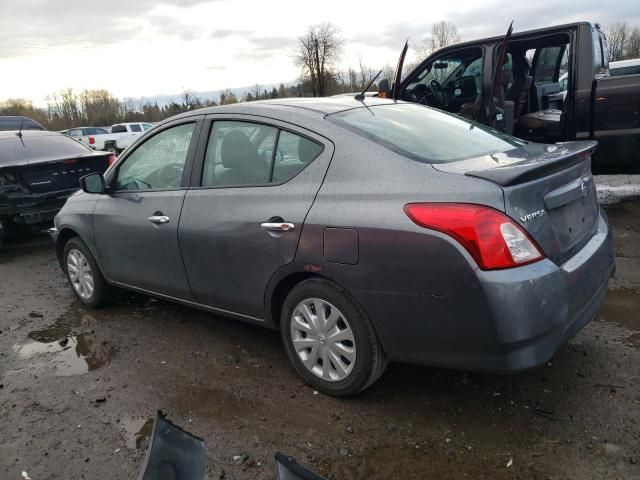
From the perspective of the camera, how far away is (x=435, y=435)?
272cm

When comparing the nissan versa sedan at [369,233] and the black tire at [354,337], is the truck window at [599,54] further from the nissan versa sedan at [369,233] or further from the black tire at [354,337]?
the black tire at [354,337]

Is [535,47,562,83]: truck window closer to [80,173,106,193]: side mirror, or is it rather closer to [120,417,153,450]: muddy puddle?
[80,173,106,193]: side mirror

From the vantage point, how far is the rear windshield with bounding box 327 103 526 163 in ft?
9.69

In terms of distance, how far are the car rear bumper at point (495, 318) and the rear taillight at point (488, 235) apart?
5 cm

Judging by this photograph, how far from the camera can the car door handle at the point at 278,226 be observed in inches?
118

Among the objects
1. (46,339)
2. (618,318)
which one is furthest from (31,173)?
(618,318)

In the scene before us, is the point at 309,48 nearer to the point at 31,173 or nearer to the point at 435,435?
the point at 31,173

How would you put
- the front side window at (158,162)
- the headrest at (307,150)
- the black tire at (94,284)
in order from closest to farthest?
the headrest at (307,150)
the front side window at (158,162)
the black tire at (94,284)

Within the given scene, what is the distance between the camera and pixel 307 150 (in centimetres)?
310

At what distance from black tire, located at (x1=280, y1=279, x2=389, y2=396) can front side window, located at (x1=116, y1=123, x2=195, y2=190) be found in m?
1.36

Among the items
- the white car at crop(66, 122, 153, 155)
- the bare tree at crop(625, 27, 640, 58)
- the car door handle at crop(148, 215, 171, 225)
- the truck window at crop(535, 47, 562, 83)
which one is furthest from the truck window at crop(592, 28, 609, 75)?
the bare tree at crop(625, 27, 640, 58)

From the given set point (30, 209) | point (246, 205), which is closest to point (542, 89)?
point (246, 205)

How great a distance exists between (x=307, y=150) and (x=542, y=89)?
5776 mm

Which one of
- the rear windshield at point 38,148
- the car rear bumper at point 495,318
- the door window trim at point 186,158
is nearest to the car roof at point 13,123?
the rear windshield at point 38,148
